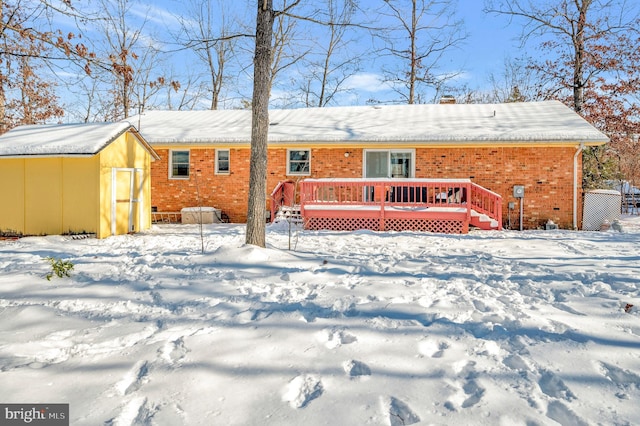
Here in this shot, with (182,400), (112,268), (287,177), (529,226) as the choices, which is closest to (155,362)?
(182,400)

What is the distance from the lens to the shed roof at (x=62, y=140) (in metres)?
9.26

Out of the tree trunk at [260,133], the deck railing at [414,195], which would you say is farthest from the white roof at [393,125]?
the tree trunk at [260,133]

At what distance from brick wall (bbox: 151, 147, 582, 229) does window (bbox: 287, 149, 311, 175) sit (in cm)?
20

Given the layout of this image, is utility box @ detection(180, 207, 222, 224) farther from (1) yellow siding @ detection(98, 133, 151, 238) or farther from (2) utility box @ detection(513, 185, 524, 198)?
(2) utility box @ detection(513, 185, 524, 198)

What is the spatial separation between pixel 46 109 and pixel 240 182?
639 inches

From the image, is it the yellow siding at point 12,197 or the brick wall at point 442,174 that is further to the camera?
the brick wall at point 442,174

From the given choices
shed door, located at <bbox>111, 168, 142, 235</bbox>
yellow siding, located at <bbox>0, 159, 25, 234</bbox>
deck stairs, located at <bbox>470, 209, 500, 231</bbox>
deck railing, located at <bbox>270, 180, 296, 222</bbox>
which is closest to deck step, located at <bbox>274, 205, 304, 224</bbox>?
deck railing, located at <bbox>270, 180, 296, 222</bbox>

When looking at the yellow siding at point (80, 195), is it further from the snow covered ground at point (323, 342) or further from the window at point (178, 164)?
the window at point (178, 164)

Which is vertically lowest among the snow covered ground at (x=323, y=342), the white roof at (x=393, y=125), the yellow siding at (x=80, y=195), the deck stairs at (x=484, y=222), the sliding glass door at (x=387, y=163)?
the snow covered ground at (x=323, y=342)

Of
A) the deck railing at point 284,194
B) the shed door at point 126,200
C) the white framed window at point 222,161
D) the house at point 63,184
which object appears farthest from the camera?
the white framed window at point 222,161

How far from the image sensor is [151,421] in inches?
80.7

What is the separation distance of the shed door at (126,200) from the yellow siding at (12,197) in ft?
7.01

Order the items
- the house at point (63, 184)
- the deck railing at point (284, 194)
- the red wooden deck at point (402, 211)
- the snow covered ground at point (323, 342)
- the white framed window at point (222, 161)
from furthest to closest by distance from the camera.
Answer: the white framed window at point (222, 161), the deck railing at point (284, 194), the red wooden deck at point (402, 211), the house at point (63, 184), the snow covered ground at point (323, 342)

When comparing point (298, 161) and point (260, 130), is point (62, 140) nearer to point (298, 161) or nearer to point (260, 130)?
point (260, 130)
